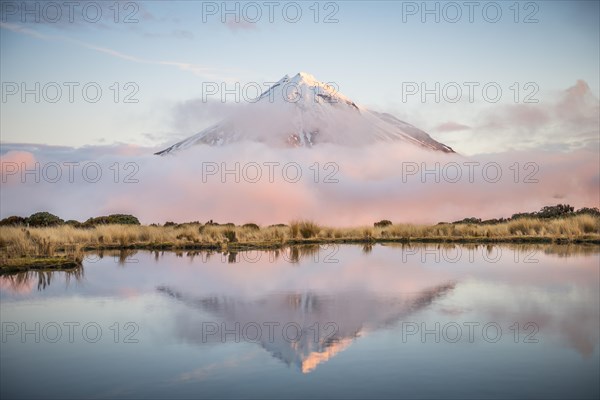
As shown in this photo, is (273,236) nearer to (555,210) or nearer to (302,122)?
(555,210)

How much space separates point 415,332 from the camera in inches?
313

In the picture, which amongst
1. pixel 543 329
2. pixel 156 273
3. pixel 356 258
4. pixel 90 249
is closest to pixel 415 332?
pixel 543 329

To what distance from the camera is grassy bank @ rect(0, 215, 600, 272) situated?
2177 cm

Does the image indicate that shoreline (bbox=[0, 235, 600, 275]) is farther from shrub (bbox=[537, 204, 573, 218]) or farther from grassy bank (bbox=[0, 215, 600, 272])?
shrub (bbox=[537, 204, 573, 218])

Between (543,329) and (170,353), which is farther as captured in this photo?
(543,329)

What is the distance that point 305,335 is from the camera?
7844 mm

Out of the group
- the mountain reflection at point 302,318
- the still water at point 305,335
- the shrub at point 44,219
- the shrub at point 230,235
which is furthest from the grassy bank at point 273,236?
the shrub at point 44,219

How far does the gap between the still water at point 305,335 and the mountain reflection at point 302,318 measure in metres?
0.03

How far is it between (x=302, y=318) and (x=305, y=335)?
111 centimetres

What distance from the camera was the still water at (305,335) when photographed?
5848mm

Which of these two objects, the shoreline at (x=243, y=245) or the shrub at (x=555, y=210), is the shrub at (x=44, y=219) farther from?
the shrub at (x=555, y=210)

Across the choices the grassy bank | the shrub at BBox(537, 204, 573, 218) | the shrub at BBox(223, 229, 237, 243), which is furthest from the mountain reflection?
the shrub at BBox(537, 204, 573, 218)

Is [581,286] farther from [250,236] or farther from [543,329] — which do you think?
[250,236]

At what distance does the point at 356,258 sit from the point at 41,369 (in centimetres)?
1407
